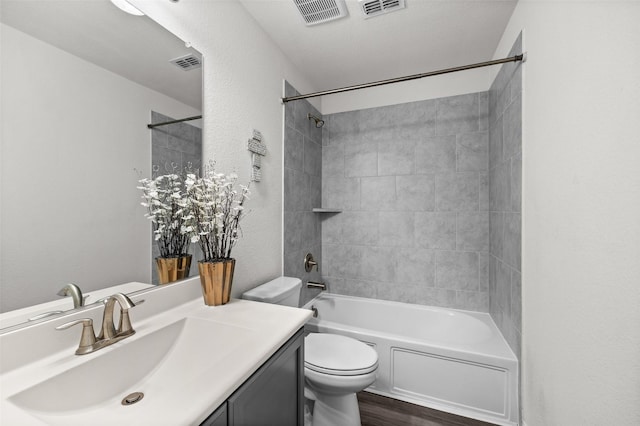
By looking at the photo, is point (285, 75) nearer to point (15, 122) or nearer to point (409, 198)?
point (409, 198)

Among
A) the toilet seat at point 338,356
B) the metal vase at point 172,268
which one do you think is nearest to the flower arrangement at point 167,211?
the metal vase at point 172,268

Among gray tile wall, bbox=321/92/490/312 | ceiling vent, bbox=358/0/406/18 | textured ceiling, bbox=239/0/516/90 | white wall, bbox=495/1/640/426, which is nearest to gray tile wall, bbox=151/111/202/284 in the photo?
textured ceiling, bbox=239/0/516/90

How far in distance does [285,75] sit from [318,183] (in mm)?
1033

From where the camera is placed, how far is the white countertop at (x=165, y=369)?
55cm

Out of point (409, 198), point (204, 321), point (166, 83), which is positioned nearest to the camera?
point (204, 321)

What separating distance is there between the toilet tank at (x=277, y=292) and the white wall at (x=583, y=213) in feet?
4.22

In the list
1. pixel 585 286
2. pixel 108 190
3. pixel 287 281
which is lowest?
pixel 287 281

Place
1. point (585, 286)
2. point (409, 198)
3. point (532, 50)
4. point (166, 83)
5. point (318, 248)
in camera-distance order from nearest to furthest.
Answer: point (585, 286), point (166, 83), point (532, 50), point (409, 198), point (318, 248)

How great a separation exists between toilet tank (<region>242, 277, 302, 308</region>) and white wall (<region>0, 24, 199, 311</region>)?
60 cm

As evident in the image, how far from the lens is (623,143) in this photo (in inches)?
29.1

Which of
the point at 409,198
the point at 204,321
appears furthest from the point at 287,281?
the point at 409,198

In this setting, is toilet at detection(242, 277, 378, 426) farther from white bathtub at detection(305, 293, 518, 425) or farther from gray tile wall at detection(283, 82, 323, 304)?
gray tile wall at detection(283, 82, 323, 304)

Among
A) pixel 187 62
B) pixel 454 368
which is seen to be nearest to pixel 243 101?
pixel 187 62

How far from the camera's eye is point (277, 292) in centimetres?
154
